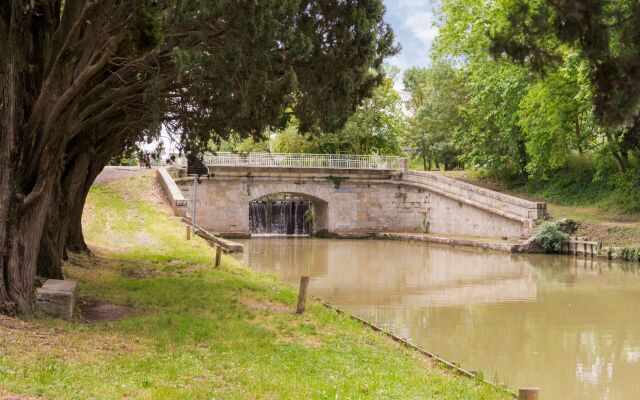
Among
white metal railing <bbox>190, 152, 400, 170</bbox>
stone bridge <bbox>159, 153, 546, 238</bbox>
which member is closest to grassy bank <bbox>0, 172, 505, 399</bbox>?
stone bridge <bbox>159, 153, 546, 238</bbox>

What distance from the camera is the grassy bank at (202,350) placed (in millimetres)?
6801

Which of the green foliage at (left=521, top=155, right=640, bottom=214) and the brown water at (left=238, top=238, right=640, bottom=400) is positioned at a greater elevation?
the green foliage at (left=521, top=155, right=640, bottom=214)

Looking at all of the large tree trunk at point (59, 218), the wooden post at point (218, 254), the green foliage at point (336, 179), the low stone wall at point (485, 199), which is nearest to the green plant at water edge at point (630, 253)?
the low stone wall at point (485, 199)

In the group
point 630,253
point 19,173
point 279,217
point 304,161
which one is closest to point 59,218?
point 19,173

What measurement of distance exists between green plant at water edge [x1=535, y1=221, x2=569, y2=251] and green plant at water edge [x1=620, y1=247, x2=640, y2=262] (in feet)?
9.29

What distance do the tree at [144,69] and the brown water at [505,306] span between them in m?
4.79

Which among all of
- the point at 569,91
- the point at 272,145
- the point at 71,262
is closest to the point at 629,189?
the point at 569,91

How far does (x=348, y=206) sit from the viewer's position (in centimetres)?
4003

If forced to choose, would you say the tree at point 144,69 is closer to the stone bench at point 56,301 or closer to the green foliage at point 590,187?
the stone bench at point 56,301

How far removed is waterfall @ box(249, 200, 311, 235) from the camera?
143ft

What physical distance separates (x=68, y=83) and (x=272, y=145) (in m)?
45.7

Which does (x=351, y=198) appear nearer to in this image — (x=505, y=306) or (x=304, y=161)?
(x=304, y=161)

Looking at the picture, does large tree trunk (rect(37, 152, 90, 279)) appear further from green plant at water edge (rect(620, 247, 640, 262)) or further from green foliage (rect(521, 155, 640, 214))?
green foliage (rect(521, 155, 640, 214))

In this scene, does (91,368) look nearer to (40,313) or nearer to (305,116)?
(40,313)
